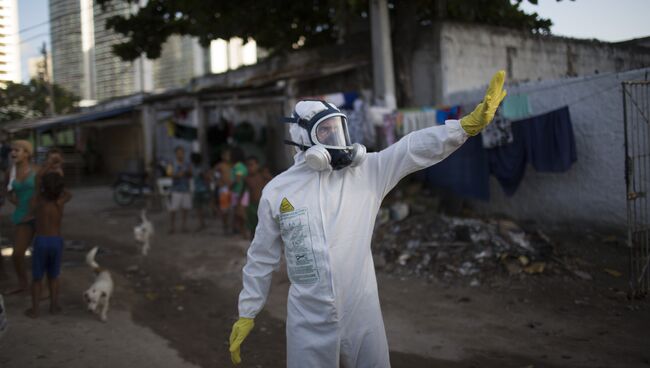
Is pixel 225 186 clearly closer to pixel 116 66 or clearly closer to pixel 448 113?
pixel 448 113

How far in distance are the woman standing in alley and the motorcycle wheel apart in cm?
849

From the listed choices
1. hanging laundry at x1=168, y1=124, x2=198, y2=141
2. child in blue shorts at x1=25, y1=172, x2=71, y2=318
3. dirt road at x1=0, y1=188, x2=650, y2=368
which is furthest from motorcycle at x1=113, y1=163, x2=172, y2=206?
child in blue shorts at x1=25, y1=172, x2=71, y2=318

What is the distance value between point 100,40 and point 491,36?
791 inches

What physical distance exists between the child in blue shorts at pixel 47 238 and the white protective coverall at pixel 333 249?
3.64 meters

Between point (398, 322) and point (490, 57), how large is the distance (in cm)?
746

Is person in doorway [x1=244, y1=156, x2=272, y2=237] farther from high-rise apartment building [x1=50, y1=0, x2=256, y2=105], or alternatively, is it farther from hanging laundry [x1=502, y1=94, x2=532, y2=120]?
high-rise apartment building [x1=50, y1=0, x2=256, y2=105]

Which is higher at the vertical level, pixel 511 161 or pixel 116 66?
pixel 116 66

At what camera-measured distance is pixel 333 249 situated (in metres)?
2.51

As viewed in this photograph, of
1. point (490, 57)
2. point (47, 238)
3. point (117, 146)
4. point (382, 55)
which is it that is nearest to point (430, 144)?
point (47, 238)

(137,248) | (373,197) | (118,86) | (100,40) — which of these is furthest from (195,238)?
(118,86)

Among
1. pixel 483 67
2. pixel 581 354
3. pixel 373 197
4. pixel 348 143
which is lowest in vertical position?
pixel 581 354

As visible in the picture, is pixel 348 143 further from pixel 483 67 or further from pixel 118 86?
pixel 118 86

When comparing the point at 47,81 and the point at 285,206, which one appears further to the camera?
the point at 47,81

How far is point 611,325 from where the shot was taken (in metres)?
4.99
